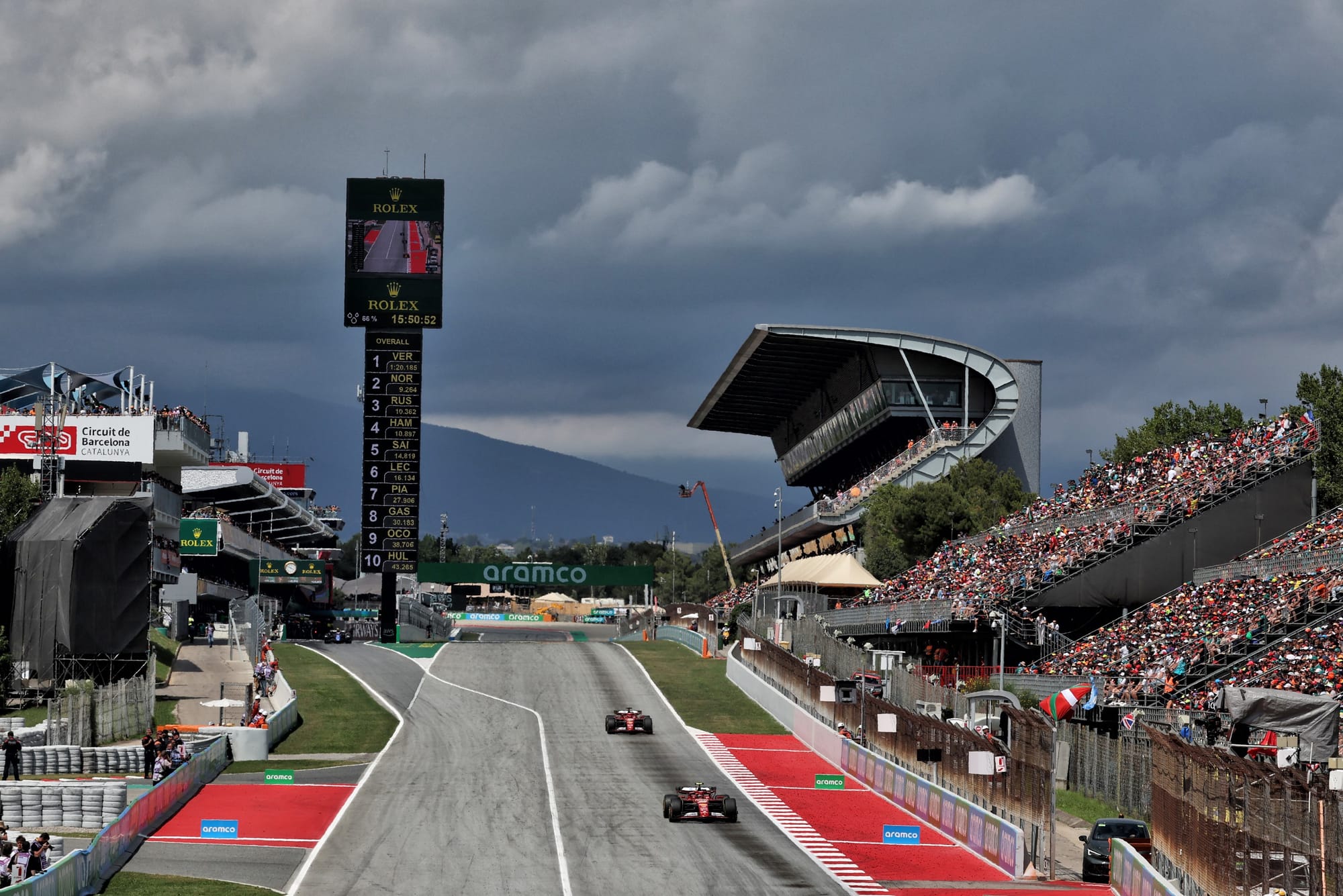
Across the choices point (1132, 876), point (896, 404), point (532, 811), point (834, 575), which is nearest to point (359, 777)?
point (532, 811)

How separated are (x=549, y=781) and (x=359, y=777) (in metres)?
5.62

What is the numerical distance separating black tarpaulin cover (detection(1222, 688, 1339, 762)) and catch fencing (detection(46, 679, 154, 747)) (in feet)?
107

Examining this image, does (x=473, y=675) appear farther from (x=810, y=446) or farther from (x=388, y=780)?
(x=810, y=446)

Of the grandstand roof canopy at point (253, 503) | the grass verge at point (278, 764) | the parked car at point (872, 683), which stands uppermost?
the grandstand roof canopy at point (253, 503)

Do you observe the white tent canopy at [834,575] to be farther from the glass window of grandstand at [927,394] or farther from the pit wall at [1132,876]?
the pit wall at [1132,876]

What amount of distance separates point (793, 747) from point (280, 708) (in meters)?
18.1

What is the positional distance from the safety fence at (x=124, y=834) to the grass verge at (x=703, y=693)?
19627mm

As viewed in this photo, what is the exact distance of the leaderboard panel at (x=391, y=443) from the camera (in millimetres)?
89250

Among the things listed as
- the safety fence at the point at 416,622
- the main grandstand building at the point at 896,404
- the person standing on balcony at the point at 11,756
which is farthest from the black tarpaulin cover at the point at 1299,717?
the safety fence at the point at 416,622

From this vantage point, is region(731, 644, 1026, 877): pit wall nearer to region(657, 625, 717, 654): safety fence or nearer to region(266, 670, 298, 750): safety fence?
region(266, 670, 298, 750): safety fence

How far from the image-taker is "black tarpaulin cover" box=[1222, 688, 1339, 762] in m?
32.8

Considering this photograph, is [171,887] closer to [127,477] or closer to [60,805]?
[60,805]

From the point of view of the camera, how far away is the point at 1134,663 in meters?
50.4

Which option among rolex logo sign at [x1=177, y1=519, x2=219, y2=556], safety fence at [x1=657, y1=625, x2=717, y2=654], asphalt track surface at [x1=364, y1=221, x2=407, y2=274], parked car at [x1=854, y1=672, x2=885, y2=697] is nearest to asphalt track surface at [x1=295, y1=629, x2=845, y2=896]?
parked car at [x1=854, y1=672, x2=885, y2=697]
